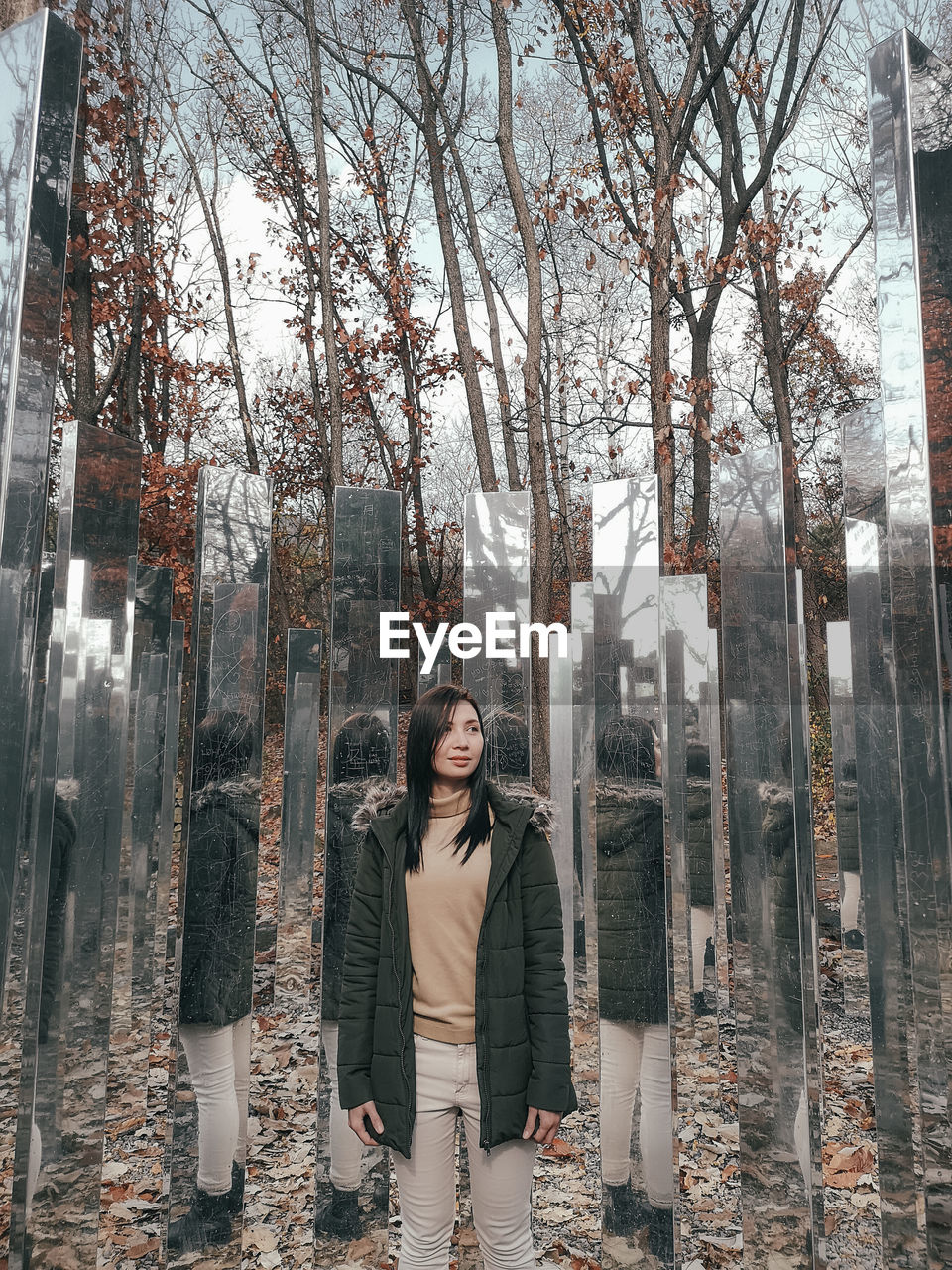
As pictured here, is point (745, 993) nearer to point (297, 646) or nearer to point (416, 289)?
point (297, 646)

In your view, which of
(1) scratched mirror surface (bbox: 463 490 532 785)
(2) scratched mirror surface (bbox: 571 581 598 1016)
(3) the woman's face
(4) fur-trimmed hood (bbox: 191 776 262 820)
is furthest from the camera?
(2) scratched mirror surface (bbox: 571 581 598 1016)

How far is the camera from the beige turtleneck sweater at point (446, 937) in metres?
2.32

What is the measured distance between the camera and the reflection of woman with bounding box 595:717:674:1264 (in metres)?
2.91

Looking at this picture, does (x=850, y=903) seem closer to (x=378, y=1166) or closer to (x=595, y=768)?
(x=595, y=768)

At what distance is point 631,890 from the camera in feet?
9.85

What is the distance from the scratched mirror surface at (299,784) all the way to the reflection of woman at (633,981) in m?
2.32

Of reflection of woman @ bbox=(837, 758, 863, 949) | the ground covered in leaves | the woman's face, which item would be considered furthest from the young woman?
reflection of woman @ bbox=(837, 758, 863, 949)

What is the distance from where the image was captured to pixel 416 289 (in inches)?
508

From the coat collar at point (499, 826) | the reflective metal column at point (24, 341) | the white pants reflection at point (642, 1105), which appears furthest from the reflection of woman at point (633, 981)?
the reflective metal column at point (24, 341)

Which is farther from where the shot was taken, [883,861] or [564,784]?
[564,784]

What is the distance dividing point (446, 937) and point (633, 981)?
936 mm

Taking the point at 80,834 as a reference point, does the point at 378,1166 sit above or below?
below

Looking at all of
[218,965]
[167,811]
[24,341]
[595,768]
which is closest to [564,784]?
[595,768]

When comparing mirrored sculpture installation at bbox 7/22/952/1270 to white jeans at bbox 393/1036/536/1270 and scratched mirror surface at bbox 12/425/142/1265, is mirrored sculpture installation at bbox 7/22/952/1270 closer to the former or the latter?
scratched mirror surface at bbox 12/425/142/1265
